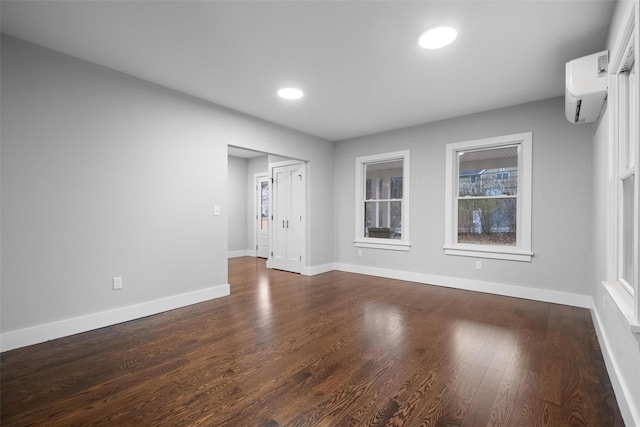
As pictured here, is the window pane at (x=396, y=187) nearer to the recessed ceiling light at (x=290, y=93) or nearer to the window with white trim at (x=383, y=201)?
the window with white trim at (x=383, y=201)

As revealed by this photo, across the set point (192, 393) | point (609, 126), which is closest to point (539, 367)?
point (609, 126)

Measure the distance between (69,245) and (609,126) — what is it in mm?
4471

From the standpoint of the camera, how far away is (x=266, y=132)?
14.6 ft

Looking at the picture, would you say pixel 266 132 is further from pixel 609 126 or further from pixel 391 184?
pixel 609 126

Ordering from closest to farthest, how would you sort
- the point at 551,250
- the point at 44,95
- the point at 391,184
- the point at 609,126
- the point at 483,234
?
the point at 609,126, the point at 44,95, the point at 551,250, the point at 483,234, the point at 391,184

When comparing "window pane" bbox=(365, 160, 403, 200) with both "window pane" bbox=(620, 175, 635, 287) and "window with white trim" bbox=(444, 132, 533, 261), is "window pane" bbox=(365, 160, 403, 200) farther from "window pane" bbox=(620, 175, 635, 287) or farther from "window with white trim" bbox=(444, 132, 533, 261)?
"window pane" bbox=(620, 175, 635, 287)

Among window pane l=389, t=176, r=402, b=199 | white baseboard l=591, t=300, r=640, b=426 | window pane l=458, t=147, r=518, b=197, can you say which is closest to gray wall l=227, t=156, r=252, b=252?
window pane l=389, t=176, r=402, b=199

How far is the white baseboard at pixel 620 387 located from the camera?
1381 millimetres

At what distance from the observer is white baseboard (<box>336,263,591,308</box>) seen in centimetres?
347

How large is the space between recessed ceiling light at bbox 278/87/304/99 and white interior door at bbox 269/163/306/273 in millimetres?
1924

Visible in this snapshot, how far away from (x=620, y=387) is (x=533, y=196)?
2628 millimetres

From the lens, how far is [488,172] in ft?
13.7

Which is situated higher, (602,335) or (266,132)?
(266,132)

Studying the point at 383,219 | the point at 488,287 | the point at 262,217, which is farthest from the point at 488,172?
the point at 262,217
